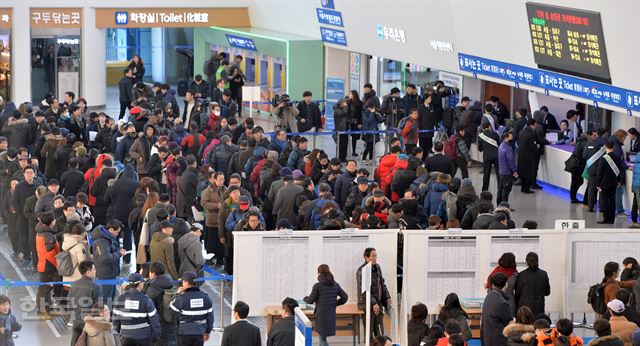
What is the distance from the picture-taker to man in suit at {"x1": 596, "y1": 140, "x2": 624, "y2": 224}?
22891 mm

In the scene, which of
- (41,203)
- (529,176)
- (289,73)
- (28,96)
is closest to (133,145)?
(41,203)

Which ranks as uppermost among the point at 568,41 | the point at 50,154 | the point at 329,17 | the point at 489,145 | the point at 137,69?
the point at 329,17

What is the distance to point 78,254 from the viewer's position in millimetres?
16281

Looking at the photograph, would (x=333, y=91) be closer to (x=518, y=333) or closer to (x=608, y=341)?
(x=518, y=333)

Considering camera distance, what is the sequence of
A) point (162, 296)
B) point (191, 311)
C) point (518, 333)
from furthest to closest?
point (162, 296) < point (191, 311) < point (518, 333)

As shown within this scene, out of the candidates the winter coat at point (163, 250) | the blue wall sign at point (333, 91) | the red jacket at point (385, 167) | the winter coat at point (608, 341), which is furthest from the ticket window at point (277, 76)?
the winter coat at point (608, 341)

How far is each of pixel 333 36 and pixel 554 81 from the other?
34.9 feet

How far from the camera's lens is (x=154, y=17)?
37781 millimetres

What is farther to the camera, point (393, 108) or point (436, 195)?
point (393, 108)

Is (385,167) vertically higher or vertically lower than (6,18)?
lower

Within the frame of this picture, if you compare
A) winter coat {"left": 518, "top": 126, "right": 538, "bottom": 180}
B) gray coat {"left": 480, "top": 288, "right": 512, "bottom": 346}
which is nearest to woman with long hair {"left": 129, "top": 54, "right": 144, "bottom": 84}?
winter coat {"left": 518, "top": 126, "right": 538, "bottom": 180}

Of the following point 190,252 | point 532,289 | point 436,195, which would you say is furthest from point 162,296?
point 436,195

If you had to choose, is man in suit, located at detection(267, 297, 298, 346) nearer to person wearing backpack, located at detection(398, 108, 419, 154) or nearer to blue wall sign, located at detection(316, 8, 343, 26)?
person wearing backpack, located at detection(398, 108, 419, 154)

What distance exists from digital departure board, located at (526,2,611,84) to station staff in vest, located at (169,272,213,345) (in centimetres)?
1011
